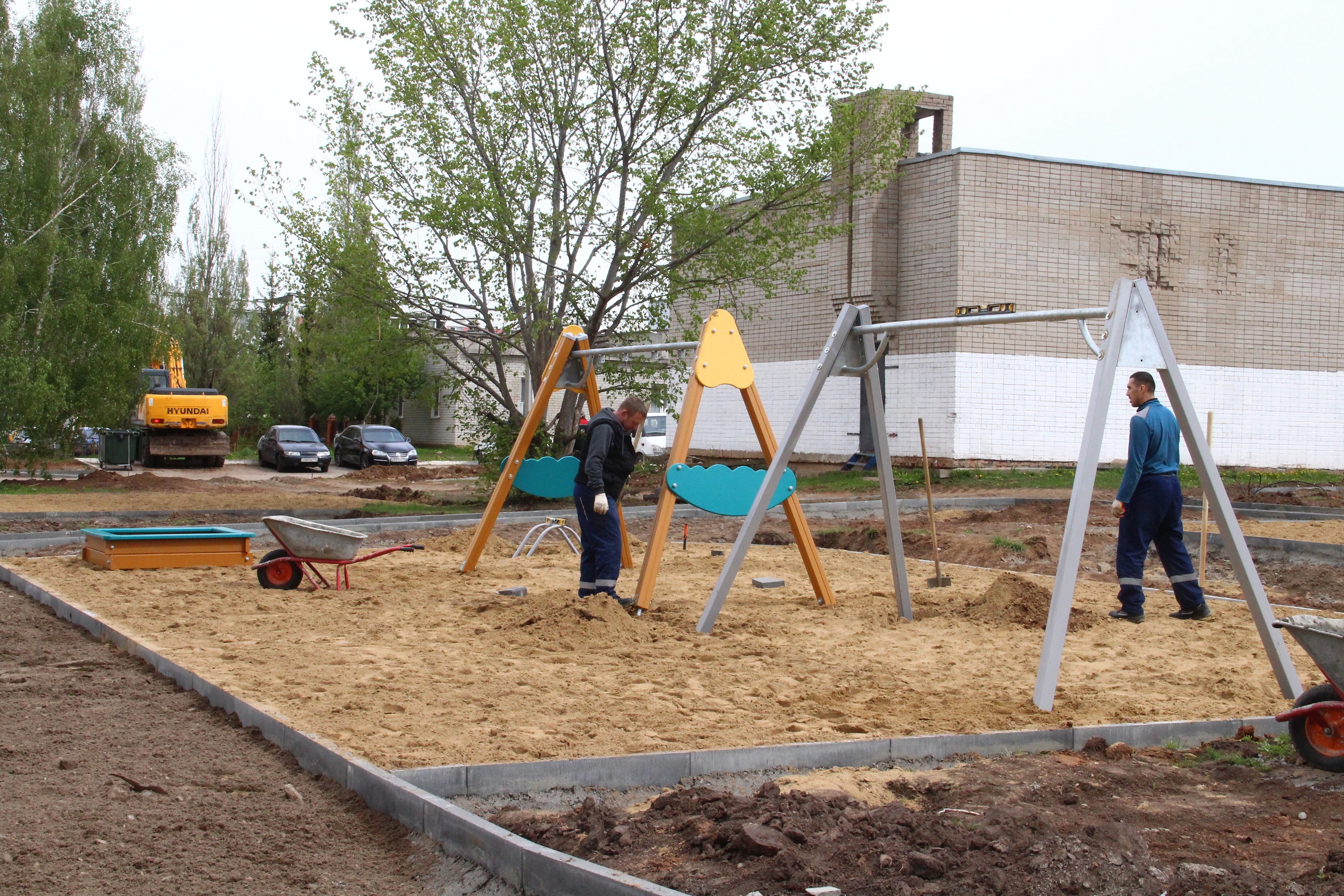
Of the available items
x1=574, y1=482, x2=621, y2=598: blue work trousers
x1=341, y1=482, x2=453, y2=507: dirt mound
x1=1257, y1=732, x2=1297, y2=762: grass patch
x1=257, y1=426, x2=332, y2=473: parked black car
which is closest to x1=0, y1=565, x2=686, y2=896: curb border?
x1=1257, y1=732, x2=1297, y2=762: grass patch

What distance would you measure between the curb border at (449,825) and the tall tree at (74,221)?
67.1ft

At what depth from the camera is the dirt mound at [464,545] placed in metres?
12.7

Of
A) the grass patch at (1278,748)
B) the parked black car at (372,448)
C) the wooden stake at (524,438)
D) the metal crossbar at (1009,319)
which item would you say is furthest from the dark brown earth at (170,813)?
the parked black car at (372,448)

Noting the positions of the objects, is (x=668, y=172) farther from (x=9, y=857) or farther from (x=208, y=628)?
(x=9, y=857)

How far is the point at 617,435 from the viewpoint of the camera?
8.90 metres

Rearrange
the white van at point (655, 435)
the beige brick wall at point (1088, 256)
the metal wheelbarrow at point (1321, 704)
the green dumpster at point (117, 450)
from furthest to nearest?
the white van at point (655, 435)
the green dumpster at point (117, 450)
the beige brick wall at point (1088, 256)
the metal wheelbarrow at point (1321, 704)

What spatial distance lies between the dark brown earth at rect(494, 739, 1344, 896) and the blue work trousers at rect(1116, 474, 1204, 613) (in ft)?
12.4

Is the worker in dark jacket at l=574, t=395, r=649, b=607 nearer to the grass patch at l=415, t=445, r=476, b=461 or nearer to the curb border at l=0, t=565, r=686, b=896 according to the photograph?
the curb border at l=0, t=565, r=686, b=896

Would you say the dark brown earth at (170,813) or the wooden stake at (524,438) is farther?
the wooden stake at (524,438)

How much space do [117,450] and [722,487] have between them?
25.9 metres

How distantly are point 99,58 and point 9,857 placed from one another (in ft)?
90.3

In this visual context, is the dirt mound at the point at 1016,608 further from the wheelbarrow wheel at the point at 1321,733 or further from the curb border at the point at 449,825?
the curb border at the point at 449,825

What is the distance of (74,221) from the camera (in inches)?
992

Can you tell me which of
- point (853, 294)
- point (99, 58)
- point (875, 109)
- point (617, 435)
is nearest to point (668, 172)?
point (875, 109)
